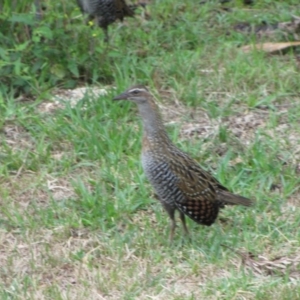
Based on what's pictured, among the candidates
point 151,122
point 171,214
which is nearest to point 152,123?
point 151,122

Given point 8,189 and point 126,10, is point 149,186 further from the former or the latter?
A: point 126,10

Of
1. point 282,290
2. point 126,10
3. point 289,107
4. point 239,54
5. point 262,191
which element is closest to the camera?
point 282,290

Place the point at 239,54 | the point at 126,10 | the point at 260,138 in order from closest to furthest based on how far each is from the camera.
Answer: the point at 260,138
the point at 239,54
the point at 126,10

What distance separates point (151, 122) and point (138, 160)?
938 millimetres

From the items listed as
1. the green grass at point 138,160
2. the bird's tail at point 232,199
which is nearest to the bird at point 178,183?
the bird's tail at point 232,199

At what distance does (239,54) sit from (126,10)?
1453 mm

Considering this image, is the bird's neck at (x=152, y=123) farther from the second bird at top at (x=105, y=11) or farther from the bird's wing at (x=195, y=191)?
the second bird at top at (x=105, y=11)

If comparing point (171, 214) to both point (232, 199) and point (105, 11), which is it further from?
point (105, 11)

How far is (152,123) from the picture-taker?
710 centimetres

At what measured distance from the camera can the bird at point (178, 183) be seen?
6828mm

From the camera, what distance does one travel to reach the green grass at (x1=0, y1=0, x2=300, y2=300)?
6551mm

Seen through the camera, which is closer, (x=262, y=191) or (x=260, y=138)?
(x=262, y=191)

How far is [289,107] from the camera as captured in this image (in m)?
8.91

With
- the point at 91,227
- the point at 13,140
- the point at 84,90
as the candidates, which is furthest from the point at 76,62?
the point at 91,227
